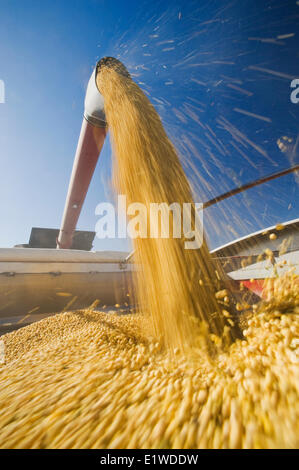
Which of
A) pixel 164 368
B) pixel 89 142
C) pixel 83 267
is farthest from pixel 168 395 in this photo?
pixel 89 142

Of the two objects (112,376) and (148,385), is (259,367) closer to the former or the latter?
(148,385)

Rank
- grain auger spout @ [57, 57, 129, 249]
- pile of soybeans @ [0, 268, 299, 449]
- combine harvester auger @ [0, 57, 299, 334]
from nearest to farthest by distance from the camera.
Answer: pile of soybeans @ [0, 268, 299, 449] < grain auger spout @ [57, 57, 129, 249] < combine harvester auger @ [0, 57, 299, 334]

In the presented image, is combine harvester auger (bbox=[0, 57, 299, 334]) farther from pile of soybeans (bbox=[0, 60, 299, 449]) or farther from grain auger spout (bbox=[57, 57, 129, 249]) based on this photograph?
pile of soybeans (bbox=[0, 60, 299, 449])

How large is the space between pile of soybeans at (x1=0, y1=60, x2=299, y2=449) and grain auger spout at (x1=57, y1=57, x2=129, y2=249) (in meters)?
1.02

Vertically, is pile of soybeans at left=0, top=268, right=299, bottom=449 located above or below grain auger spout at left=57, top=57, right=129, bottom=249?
below

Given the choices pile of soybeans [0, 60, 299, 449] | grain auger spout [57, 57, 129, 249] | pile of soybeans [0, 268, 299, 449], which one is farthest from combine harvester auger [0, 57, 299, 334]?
pile of soybeans [0, 268, 299, 449]

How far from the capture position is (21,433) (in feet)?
1.60

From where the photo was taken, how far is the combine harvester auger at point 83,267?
2064mm

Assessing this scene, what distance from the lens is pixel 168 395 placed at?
1.84 ft

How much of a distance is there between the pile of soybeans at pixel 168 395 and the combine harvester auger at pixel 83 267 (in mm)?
1354

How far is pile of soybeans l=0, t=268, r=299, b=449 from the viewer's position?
0.43 m

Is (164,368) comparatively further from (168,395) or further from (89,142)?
(89,142)

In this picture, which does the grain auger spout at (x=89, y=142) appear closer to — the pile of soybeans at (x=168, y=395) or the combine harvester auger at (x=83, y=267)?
the combine harvester auger at (x=83, y=267)

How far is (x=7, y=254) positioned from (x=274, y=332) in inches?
100
